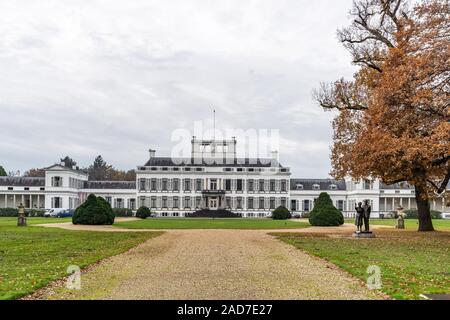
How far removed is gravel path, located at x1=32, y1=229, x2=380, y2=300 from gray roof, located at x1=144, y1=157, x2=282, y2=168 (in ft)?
177

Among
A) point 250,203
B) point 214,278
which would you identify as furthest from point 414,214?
point 214,278

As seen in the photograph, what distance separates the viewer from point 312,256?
1423cm

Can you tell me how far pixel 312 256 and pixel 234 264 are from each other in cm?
279

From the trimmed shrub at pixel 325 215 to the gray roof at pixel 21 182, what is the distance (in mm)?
45969

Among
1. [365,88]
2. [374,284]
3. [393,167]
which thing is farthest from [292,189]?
[374,284]

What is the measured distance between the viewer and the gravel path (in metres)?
8.34

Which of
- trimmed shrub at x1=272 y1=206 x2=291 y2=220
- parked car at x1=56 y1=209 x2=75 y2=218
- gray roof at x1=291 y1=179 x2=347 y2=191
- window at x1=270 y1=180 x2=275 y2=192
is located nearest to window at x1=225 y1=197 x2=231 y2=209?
window at x1=270 y1=180 x2=275 y2=192

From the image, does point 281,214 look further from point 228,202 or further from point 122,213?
point 228,202

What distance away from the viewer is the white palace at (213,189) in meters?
67.9

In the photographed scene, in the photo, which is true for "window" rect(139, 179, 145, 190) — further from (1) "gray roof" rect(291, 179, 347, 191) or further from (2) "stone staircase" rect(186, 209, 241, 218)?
(1) "gray roof" rect(291, 179, 347, 191)

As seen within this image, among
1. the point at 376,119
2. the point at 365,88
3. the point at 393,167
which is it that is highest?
the point at 365,88

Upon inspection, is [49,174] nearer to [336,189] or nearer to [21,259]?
[336,189]

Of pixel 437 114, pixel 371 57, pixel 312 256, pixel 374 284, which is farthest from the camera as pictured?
pixel 371 57

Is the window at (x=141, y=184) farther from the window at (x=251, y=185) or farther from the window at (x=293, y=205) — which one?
the window at (x=293, y=205)
